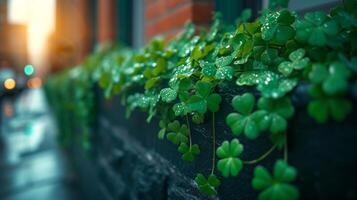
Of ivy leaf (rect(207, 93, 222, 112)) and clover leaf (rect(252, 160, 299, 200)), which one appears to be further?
ivy leaf (rect(207, 93, 222, 112))

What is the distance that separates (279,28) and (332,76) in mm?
333

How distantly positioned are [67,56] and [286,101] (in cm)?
1016

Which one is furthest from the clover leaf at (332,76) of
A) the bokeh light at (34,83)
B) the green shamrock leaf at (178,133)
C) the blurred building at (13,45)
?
the blurred building at (13,45)

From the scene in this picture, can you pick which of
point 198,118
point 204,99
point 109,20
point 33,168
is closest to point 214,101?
point 204,99

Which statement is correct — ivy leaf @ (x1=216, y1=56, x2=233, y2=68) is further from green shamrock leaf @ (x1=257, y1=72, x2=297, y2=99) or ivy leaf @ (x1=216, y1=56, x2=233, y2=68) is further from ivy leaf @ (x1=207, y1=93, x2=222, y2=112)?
green shamrock leaf @ (x1=257, y1=72, x2=297, y2=99)

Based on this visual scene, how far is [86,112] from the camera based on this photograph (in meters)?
3.71

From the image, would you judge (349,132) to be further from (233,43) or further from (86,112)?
(86,112)

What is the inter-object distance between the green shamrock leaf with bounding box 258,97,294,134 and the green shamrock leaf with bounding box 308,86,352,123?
7cm

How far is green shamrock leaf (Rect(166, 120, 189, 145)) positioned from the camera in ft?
4.46

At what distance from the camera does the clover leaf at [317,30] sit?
2.97ft

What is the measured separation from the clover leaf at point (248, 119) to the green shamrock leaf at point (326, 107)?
13 centimetres

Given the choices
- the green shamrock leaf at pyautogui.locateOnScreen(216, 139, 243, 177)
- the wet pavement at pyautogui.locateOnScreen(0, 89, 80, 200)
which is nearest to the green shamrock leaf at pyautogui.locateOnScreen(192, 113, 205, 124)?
the green shamrock leaf at pyautogui.locateOnScreen(216, 139, 243, 177)

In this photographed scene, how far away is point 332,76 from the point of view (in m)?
0.78

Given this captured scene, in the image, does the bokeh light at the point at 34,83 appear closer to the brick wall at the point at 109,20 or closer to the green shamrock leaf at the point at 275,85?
the brick wall at the point at 109,20
